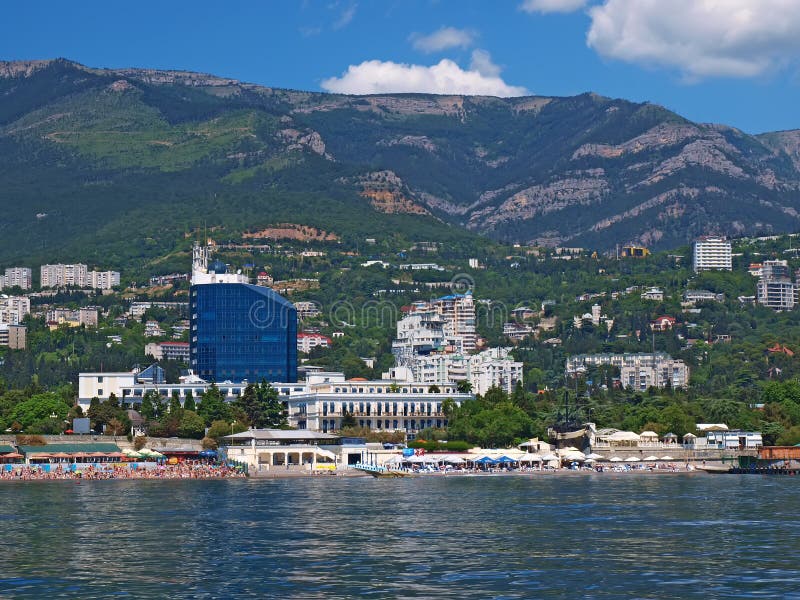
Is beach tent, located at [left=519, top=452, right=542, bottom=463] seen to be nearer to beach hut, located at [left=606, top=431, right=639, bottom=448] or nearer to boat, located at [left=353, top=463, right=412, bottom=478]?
boat, located at [left=353, top=463, right=412, bottom=478]

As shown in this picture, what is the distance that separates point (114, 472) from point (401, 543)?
257 feet

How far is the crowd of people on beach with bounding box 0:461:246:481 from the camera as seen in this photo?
156 m

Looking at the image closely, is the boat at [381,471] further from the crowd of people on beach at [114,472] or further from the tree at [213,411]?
the tree at [213,411]

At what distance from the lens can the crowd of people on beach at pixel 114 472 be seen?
6142 inches

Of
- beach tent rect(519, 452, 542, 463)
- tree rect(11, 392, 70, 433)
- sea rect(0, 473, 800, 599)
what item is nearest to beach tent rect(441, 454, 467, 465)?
beach tent rect(519, 452, 542, 463)

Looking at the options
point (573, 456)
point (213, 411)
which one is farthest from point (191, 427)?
point (573, 456)

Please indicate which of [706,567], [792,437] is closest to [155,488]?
[706,567]

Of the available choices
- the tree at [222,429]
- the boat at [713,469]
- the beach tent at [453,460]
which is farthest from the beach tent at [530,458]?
the tree at [222,429]

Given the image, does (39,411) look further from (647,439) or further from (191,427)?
(647,439)

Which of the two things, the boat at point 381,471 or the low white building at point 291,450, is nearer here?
the boat at point 381,471

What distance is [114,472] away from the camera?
158 meters

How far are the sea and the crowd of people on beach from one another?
25.2 meters

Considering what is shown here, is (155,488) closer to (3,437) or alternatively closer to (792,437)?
(3,437)

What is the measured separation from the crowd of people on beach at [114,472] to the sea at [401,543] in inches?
991
